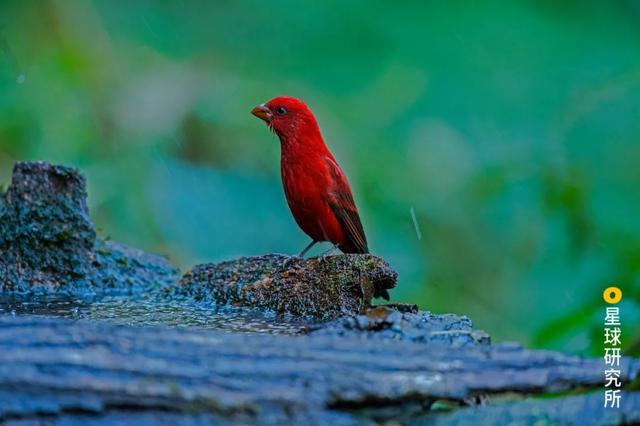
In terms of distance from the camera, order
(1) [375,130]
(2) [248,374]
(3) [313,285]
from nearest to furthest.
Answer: (2) [248,374] → (3) [313,285] → (1) [375,130]

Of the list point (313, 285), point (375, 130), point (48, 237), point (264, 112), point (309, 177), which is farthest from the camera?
point (375, 130)

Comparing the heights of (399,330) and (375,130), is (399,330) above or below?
below

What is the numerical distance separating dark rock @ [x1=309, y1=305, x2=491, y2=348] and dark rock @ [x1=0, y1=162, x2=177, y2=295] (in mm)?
1638

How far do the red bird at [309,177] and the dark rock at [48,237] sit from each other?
2.99ft

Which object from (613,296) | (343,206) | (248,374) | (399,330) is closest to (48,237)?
(343,206)

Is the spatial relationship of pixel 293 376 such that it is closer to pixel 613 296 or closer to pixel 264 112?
pixel 264 112

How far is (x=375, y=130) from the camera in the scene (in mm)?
6086

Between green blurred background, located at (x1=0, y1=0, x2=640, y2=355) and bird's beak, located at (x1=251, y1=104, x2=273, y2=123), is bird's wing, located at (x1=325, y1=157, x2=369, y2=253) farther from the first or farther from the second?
green blurred background, located at (x1=0, y1=0, x2=640, y2=355)

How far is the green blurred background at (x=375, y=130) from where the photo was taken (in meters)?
5.55

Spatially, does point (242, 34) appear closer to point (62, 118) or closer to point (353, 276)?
point (62, 118)

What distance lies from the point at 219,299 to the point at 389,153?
2.88 meters

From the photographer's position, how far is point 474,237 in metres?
5.87

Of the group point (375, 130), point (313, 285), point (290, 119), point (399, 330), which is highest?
point (375, 130)

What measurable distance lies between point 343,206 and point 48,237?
128cm
